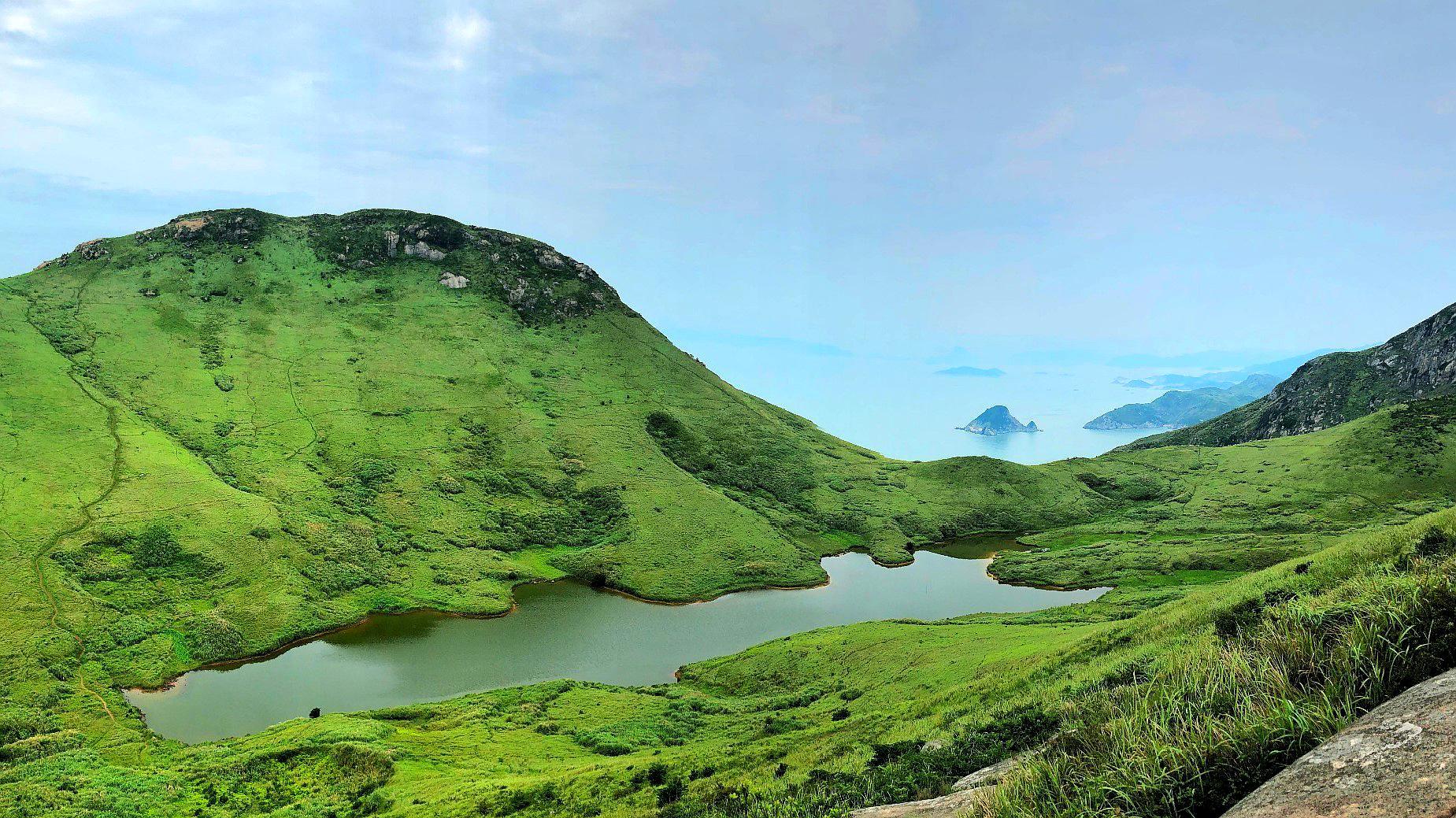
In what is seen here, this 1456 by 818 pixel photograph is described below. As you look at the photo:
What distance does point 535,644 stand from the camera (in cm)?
6284

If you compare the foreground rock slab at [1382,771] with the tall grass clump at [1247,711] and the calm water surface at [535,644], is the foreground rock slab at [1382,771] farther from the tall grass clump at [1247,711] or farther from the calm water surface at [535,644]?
the calm water surface at [535,644]

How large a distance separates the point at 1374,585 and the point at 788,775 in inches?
659

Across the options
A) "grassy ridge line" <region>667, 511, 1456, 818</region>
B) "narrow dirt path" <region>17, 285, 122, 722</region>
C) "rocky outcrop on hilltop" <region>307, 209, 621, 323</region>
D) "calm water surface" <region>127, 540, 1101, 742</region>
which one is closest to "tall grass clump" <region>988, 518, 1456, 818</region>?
"grassy ridge line" <region>667, 511, 1456, 818</region>

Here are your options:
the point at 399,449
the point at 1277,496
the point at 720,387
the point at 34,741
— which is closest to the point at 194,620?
the point at 34,741

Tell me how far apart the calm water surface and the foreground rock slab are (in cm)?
5565

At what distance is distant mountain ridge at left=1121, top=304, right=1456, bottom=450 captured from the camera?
478 feet

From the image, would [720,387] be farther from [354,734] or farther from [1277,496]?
[354,734]

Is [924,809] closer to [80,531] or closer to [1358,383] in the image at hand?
[80,531]

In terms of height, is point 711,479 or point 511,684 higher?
point 711,479

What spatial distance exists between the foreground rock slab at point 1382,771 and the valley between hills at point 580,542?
0.47 meters

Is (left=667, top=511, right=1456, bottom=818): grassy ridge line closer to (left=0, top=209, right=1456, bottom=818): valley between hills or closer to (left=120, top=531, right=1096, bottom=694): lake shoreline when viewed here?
(left=0, top=209, right=1456, bottom=818): valley between hills

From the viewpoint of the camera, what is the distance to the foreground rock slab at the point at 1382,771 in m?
4.58

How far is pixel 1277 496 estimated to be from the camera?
106 metres

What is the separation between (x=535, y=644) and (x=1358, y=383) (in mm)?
217726
